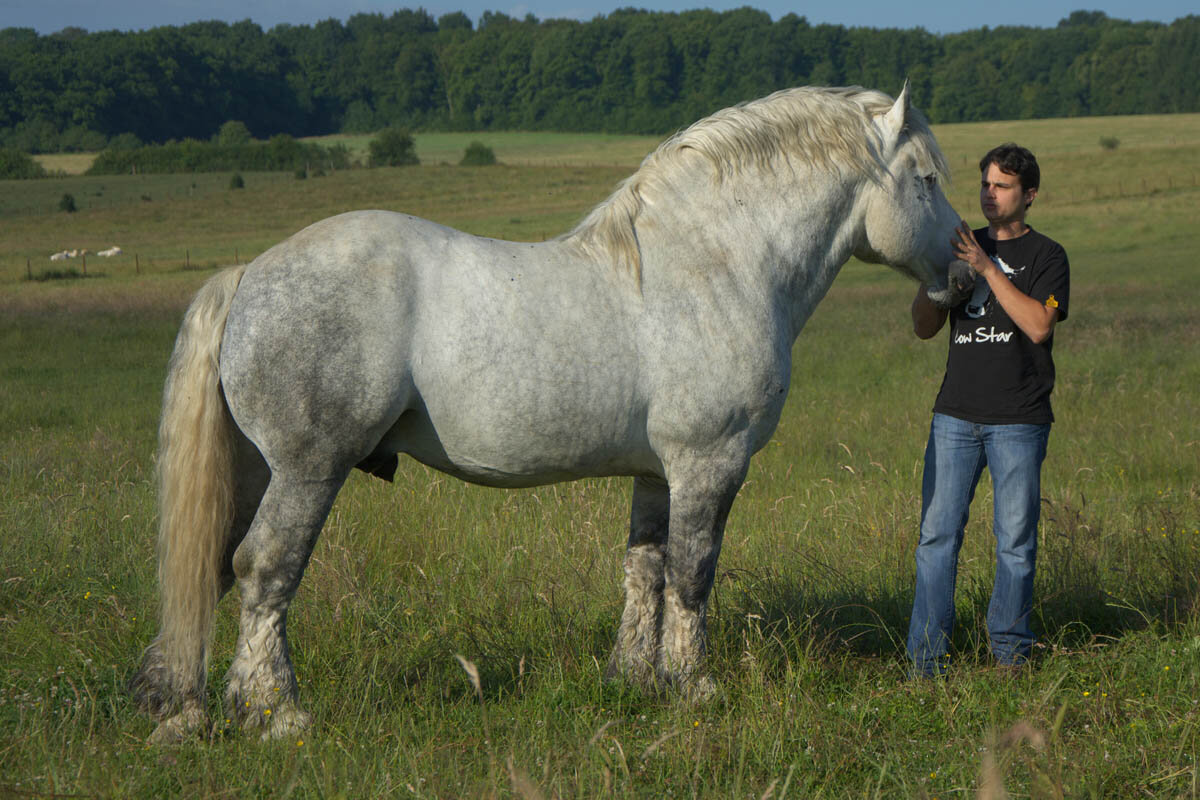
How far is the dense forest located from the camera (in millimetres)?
90938

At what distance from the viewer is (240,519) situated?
3727mm

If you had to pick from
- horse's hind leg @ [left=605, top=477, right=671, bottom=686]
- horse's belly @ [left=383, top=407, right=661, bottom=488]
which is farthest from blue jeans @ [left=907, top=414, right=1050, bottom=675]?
horse's belly @ [left=383, top=407, right=661, bottom=488]

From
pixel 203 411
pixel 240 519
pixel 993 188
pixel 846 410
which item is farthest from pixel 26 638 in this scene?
pixel 846 410

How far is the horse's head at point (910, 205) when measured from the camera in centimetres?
393

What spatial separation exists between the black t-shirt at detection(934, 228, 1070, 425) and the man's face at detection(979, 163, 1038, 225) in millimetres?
124

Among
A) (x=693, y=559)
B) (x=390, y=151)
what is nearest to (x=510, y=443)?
(x=693, y=559)

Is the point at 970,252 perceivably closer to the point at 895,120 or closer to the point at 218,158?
the point at 895,120

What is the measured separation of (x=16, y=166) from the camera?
62.8m

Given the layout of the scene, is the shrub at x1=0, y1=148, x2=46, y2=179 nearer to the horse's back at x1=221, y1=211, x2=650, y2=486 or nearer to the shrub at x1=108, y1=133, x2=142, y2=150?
the shrub at x1=108, y1=133, x2=142, y2=150

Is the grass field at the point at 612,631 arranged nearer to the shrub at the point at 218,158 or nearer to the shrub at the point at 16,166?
the shrub at the point at 16,166

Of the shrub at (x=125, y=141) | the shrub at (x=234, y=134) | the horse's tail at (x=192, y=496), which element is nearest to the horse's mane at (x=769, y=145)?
the horse's tail at (x=192, y=496)

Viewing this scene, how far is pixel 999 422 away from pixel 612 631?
1.94 m

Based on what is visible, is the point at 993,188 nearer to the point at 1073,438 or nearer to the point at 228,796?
the point at 228,796

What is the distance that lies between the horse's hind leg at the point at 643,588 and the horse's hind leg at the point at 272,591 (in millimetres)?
1275
